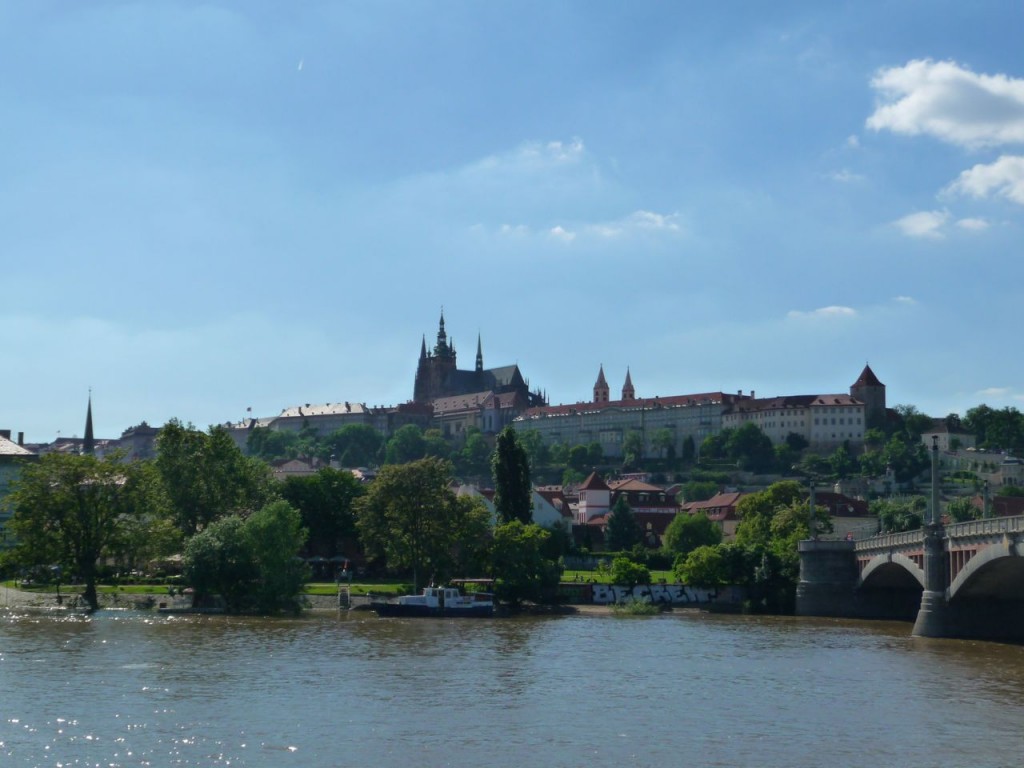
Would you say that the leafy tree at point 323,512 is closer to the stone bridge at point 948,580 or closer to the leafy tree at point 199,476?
the leafy tree at point 199,476

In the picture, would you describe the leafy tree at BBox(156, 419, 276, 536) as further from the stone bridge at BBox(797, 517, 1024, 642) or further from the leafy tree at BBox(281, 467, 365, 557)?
the stone bridge at BBox(797, 517, 1024, 642)

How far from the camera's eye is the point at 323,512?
99125 millimetres

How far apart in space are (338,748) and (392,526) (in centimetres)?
5000

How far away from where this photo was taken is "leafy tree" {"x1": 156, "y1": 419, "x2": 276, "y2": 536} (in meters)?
85.5

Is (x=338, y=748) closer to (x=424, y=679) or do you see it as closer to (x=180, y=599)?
(x=424, y=679)

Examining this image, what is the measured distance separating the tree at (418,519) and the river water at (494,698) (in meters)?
18.7

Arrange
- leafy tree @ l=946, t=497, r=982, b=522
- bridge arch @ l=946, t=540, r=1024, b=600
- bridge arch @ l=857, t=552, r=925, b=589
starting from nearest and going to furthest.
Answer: bridge arch @ l=946, t=540, r=1024, b=600 → bridge arch @ l=857, t=552, r=925, b=589 → leafy tree @ l=946, t=497, r=982, b=522

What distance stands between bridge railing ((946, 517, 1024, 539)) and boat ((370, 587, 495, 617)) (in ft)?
84.4

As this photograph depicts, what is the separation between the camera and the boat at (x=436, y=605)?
242 feet

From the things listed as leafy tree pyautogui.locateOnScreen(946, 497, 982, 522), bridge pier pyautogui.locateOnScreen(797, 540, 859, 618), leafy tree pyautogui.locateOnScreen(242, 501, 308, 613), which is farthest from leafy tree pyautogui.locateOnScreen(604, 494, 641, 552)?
leafy tree pyautogui.locateOnScreen(242, 501, 308, 613)

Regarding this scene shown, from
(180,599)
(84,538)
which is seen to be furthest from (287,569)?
(84,538)

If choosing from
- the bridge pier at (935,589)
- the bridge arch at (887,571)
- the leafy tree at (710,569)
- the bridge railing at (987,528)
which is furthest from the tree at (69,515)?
the bridge railing at (987,528)

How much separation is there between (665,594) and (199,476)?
29388 mm

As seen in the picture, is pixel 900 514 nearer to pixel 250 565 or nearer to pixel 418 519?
pixel 418 519
